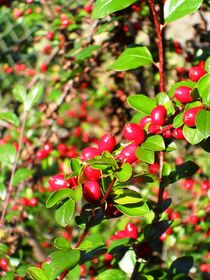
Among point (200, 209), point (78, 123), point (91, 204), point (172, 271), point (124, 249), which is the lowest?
point (78, 123)

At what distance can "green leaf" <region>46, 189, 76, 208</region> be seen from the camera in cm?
95

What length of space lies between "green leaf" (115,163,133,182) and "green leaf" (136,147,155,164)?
0.03m

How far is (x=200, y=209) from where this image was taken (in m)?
2.40

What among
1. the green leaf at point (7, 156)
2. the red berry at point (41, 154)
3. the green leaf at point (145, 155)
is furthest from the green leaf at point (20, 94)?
the red berry at point (41, 154)

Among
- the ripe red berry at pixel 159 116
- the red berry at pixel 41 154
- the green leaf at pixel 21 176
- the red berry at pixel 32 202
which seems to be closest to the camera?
the ripe red berry at pixel 159 116

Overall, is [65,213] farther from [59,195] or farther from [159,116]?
[159,116]

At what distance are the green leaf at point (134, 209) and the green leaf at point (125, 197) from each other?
12mm

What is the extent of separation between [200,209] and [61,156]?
3.13 ft

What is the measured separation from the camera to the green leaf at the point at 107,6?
1.07 m

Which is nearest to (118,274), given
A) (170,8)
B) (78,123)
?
(170,8)

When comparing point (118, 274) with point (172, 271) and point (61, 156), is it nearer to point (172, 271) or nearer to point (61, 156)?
point (172, 271)

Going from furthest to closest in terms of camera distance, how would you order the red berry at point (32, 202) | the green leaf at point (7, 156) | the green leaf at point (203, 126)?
1. the red berry at point (32, 202)
2. the green leaf at point (7, 156)
3. the green leaf at point (203, 126)

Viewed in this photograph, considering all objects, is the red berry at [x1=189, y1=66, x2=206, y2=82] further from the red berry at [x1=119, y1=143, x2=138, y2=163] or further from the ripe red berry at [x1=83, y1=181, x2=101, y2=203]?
the ripe red berry at [x1=83, y1=181, x2=101, y2=203]

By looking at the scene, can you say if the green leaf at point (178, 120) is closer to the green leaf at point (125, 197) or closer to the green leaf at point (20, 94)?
the green leaf at point (125, 197)
